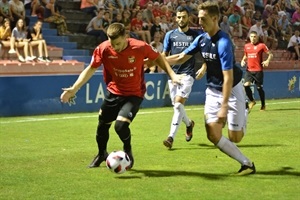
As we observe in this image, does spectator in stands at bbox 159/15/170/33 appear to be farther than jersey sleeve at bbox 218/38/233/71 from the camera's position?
Yes

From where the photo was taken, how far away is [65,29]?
25.7 meters

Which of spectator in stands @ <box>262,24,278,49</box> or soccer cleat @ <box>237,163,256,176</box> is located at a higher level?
soccer cleat @ <box>237,163,256,176</box>

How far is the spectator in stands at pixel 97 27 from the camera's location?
2548 cm

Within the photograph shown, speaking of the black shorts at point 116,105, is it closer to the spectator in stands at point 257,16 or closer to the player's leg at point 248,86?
the player's leg at point 248,86

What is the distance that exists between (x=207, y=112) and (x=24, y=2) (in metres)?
16.3

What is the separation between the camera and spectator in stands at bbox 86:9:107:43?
2548cm

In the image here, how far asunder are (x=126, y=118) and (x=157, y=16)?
59.3ft

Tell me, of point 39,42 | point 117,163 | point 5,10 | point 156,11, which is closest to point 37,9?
point 5,10

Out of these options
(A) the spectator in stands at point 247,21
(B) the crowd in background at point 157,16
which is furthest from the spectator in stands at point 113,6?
(A) the spectator in stands at point 247,21

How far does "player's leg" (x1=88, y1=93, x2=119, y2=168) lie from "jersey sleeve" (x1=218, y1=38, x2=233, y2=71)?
5.68 ft

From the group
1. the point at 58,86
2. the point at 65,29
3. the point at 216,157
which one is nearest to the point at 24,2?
the point at 65,29

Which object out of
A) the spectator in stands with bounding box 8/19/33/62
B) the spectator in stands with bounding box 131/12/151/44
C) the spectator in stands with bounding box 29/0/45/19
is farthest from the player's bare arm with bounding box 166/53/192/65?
the spectator in stands with bounding box 131/12/151/44

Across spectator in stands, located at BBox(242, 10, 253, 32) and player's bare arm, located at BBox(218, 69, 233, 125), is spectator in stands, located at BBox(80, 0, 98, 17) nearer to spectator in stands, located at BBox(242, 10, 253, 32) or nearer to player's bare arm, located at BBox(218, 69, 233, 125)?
spectator in stands, located at BBox(242, 10, 253, 32)

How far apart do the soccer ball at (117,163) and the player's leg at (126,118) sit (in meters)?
0.42
